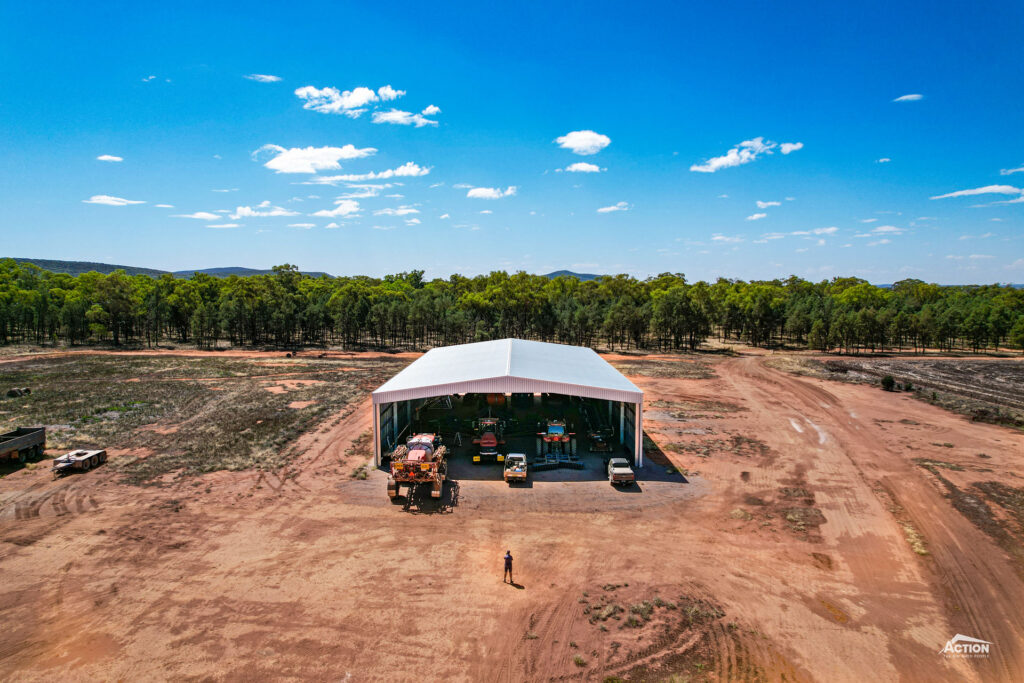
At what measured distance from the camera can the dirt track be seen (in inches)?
518

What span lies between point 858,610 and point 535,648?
1000 cm

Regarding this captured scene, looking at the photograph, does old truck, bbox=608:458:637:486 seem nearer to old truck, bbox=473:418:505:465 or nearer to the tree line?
old truck, bbox=473:418:505:465

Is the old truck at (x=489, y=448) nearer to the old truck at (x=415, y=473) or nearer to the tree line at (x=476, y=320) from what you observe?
the old truck at (x=415, y=473)

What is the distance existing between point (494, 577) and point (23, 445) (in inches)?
1089

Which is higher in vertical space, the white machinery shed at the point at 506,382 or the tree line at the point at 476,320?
the tree line at the point at 476,320

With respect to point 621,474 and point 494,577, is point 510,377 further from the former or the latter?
point 494,577

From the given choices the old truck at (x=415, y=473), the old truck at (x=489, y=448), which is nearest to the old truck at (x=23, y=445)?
the old truck at (x=415, y=473)

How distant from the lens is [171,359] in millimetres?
70938

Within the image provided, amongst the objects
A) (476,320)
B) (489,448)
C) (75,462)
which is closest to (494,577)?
(489,448)

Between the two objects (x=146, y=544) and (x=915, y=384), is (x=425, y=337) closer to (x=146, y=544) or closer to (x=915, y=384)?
(x=915, y=384)

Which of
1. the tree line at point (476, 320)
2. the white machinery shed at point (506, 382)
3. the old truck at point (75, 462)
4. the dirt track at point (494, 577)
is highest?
the tree line at point (476, 320)

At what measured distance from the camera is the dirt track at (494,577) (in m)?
13.1

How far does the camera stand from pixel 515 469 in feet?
82.7

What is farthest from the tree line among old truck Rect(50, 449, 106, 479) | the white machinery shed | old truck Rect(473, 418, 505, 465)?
old truck Rect(50, 449, 106, 479)
